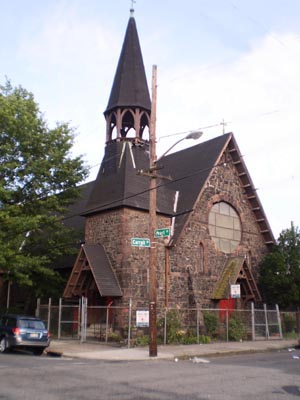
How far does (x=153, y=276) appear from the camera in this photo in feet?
55.2

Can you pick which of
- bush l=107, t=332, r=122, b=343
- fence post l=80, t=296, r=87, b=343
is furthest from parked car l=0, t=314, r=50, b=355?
bush l=107, t=332, r=122, b=343

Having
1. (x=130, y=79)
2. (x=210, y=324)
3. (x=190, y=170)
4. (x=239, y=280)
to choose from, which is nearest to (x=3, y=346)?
(x=210, y=324)

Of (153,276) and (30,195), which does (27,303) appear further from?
(153,276)

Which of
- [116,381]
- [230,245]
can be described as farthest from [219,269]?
[116,381]

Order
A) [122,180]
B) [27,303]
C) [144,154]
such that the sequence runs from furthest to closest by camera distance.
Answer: [27,303]
[144,154]
[122,180]

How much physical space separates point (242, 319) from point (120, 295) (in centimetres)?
683

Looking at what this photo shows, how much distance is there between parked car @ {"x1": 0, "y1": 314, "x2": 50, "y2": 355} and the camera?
17.6 meters

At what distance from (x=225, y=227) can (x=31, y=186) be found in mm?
11269

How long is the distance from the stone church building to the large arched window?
0.06 m

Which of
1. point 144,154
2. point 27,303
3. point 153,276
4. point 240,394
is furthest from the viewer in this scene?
point 27,303

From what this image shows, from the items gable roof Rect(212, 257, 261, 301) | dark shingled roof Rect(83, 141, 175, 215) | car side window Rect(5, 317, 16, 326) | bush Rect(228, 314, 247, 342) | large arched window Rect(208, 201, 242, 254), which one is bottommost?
bush Rect(228, 314, 247, 342)

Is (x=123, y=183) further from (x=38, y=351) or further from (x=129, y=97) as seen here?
(x=38, y=351)

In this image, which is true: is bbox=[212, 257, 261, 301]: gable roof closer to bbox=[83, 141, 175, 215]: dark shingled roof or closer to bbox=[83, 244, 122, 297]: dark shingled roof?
bbox=[83, 141, 175, 215]: dark shingled roof

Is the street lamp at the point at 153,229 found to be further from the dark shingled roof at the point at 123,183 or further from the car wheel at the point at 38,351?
the dark shingled roof at the point at 123,183
